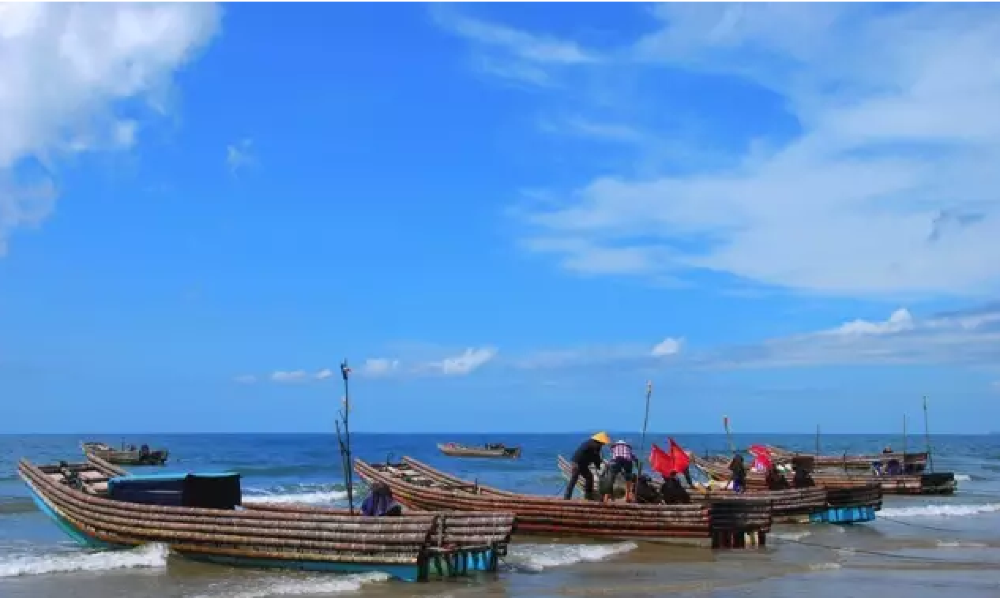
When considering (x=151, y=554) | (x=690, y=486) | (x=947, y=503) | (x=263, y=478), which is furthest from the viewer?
(x=263, y=478)

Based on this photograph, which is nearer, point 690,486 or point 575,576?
point 575,576

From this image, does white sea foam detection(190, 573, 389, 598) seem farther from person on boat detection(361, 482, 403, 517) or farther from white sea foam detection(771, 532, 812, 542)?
white sea foam detection(771, 532, 812, 542)

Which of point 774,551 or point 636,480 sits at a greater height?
point 636,480

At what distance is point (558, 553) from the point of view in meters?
19.1

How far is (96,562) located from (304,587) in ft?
15.1

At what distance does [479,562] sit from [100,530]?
24.8ft

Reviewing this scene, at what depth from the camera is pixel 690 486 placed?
80.7ft

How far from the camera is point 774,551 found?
19.8 meters

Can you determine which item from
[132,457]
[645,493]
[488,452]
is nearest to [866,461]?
[645,493]

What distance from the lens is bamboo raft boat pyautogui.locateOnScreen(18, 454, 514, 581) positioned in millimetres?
15602

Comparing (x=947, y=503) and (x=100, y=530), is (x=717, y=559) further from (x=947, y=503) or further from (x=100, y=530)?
(x=947, y=503)

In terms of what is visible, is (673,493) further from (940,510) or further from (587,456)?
(940,510)

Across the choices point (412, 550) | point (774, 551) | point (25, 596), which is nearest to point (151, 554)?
point (25, 596)

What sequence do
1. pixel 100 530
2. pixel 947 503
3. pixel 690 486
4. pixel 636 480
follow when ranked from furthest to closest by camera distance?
1. pixel 947 503
2. pixel 690 486
3. pixel 636 480
4. pixel 100 530
